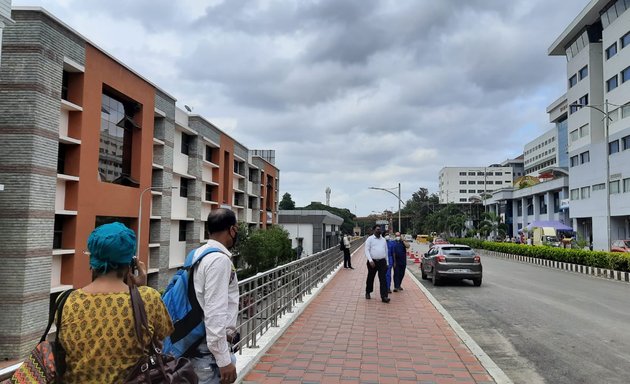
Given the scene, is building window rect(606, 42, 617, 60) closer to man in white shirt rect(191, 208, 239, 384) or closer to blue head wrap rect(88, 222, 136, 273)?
man in white shirt rect(191, 208, 239, 384)

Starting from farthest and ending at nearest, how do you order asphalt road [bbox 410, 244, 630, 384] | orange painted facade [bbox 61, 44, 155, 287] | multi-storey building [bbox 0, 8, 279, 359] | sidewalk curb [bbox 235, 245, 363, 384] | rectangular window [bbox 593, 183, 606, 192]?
1. rectangular window [bbox 593, 183, 606, 192]
2. orange painted facade [bbox 61, 44, 155, 287]
3. multi-storey building [bbox 0, 8, 279, 359]
4. asphalt road [bbox 410, 244, 630, 384]
5. sidewalk curb [bbox 235, 245, 363, 384]

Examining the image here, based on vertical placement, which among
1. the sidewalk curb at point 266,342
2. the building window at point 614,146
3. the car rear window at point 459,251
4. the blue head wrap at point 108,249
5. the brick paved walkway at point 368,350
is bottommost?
the brick paved walkway at point 368,350

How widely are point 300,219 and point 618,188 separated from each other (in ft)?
113

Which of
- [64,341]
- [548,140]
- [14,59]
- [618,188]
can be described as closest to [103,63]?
[14,59]

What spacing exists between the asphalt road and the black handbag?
436 cm

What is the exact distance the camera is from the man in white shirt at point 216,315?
257 cm

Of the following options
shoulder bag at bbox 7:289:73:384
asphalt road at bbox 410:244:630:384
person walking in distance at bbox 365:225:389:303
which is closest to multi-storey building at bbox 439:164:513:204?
asphalt road at bbox 410:244:630:384

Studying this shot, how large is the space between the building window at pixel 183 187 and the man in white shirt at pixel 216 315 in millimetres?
29553

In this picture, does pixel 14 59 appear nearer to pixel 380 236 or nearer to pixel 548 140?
pixel 380 236

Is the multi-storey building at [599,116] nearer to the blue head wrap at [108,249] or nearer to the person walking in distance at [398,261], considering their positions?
the person walking in distance at [398,261]

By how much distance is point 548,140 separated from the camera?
9712 cm

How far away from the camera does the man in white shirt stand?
257 cm

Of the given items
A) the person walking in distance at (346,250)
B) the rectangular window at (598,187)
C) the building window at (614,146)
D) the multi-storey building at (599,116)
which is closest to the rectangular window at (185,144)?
the person walking in distance at (346,250)

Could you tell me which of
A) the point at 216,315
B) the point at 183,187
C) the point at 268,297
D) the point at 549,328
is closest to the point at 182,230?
the point at 183,187
